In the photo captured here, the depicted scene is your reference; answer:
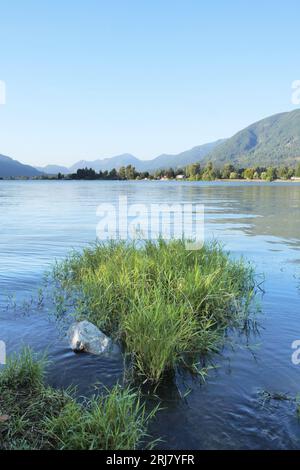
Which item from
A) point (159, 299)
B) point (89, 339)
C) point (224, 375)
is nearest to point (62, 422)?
point (89, 339)

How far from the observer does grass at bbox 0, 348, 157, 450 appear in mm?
5844

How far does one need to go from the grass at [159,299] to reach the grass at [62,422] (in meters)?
1.55

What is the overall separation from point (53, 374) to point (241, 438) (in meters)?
3.68

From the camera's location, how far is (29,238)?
1093 inches

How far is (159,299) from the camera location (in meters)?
9.38

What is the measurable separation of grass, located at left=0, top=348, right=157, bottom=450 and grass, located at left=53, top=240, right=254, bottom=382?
1.55 m

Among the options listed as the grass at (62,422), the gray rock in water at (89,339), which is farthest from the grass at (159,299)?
the grass at (62,422)

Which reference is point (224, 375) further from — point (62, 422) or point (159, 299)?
point (62, 422)

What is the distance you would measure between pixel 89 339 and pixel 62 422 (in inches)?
128

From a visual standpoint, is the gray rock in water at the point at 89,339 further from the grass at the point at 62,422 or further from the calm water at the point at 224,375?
the grass at the point at 62,422

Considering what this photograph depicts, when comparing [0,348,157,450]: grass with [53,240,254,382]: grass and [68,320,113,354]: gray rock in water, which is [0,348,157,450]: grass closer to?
[53,240,254,382]: grass

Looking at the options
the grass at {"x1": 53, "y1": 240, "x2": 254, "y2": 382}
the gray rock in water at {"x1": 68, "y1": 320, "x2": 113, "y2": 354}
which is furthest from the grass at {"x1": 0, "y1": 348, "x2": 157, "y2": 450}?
the gray rock in water at {"x1": 68, "y1": 320, "x2": 113, "y2": 354}
